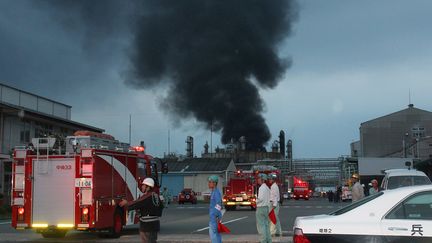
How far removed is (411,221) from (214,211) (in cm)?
448

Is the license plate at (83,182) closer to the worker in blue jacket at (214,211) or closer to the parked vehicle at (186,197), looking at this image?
the worker in blue jacket at (214,211)

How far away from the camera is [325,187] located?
9744 cm

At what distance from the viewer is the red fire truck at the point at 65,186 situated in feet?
46.0

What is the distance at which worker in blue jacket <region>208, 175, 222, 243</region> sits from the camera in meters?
9.84

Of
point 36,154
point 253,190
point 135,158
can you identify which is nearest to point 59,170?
point 36,154

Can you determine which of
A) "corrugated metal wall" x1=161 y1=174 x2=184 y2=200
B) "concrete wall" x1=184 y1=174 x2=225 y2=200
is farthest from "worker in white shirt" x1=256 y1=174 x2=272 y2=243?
"corrugated metal wall" x1=161 y1=174 x2=184 y2=200

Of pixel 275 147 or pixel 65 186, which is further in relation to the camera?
pixel 275 147

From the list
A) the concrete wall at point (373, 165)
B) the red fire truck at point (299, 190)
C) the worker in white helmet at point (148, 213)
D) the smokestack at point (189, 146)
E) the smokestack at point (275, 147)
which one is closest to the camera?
the worker in white helmet at point (148, 213)

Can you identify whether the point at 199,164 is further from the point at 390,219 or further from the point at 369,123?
the point at 390,219

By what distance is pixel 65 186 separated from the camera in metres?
14.2

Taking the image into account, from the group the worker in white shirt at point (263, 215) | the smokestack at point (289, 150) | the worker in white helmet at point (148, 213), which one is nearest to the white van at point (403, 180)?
the worker in white shirt at point (263, 215)

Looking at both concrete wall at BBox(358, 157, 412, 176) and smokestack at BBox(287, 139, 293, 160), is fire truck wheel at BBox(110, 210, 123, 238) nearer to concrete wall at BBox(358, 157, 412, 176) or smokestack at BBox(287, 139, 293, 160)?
concrete wall at BBox(358, 157, 412, 176)

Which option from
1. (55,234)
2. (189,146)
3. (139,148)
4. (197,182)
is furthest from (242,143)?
(55,234)

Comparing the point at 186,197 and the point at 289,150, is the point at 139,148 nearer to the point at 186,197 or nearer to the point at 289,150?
the point at 186,197
